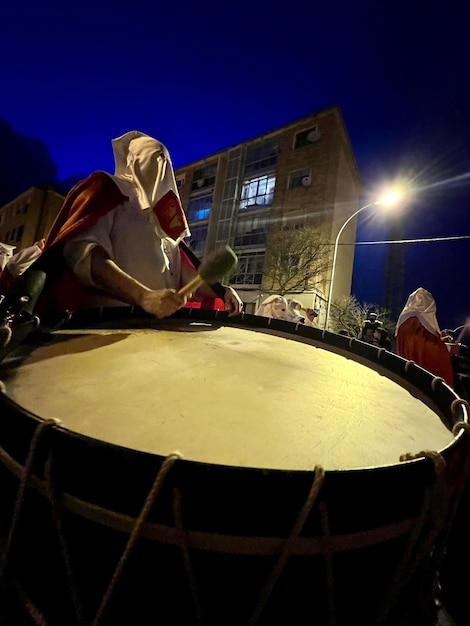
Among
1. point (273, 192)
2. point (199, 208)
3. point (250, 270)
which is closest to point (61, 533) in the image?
point (250, 270)

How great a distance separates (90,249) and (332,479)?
1.22 metres

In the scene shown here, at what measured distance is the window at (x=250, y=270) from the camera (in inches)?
758

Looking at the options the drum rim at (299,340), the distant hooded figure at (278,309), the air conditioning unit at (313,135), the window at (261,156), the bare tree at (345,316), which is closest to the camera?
the drum rim at (299,340)

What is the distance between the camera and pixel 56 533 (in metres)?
0.57

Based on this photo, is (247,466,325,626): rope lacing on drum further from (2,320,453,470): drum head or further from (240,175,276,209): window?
(240,175,276,209): window

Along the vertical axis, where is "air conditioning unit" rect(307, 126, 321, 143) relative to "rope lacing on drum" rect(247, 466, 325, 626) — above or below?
above

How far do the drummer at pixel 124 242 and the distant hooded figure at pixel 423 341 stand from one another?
325 cm

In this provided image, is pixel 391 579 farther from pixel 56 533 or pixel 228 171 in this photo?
pixel 228 171

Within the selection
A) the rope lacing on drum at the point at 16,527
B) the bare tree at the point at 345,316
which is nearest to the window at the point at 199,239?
the bare tree at the point at 345,316

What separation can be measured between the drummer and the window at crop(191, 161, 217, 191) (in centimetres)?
2371

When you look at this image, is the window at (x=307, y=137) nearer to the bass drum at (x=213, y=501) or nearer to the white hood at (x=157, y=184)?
the white hood at (x=157, y=184)

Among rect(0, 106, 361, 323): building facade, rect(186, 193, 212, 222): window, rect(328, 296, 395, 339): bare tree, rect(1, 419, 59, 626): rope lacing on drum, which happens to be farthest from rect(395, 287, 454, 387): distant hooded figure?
rect(186, 193, 212, 222): window

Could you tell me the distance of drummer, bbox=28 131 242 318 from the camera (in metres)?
1.27

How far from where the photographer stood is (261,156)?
21422mm
